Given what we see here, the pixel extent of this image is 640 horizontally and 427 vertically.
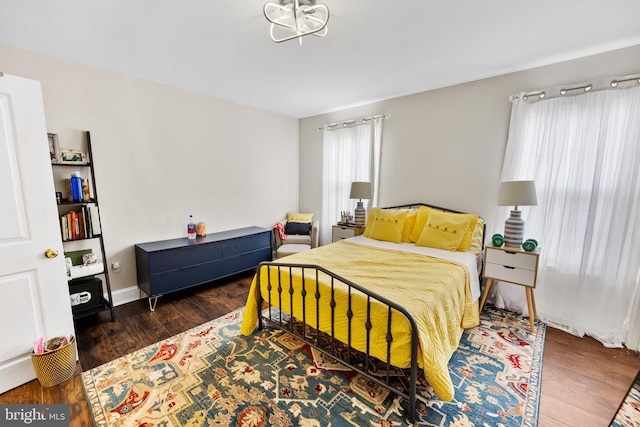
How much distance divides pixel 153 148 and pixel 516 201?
3985mm

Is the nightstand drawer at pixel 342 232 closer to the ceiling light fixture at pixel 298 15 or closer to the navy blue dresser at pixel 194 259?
the navy blue dresser at pixel 194 259

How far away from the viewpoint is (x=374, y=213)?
3529mm

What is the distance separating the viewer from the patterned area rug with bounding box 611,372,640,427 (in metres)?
1.20

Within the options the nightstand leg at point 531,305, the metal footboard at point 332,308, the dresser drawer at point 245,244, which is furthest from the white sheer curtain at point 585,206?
the dresser drawer at point 245,244

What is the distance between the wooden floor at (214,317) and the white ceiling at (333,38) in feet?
8.49

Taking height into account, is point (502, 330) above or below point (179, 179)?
below

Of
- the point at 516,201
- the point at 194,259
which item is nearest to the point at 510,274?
the point at 516,201

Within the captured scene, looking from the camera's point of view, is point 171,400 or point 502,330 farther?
point 502,330

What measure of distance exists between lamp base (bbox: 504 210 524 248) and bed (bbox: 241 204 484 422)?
0.32 meters

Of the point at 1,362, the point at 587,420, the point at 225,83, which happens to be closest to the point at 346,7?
the point at 225,83

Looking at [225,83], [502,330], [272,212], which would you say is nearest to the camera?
[502,330]

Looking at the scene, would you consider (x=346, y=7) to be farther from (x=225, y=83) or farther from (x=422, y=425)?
(x=422, y=425)

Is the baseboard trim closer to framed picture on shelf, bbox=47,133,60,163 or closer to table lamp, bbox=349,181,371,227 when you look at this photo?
framed picture on shelf, bbox=47,133,60,163

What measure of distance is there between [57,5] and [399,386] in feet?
→ 11.3
